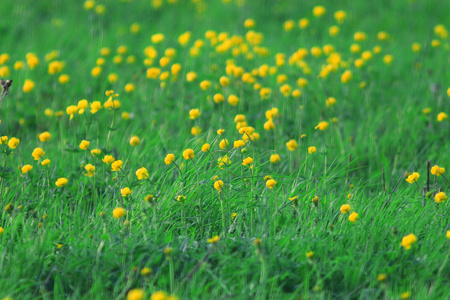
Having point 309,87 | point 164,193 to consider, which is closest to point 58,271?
point 164,193

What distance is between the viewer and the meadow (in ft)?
7.92

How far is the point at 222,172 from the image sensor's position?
3070 mm

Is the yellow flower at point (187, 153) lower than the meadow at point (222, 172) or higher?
higher

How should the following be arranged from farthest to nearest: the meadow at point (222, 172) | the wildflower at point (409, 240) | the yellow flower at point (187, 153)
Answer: the yellow flower at point (187, 153) → the meadow at point (222, 172) → the wildflower at point (409, 240)

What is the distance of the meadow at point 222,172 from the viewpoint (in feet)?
7.92

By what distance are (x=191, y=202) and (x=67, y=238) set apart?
70cm

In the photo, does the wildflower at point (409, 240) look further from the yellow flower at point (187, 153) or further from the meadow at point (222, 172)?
the yellow flower at point (187, 153)

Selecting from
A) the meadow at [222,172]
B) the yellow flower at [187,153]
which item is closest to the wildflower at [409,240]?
the meadow at [222,172]

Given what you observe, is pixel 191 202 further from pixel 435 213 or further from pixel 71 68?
pixel 71 68

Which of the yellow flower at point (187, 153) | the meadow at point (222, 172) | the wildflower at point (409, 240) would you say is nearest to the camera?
the wildflower at point (409, 240)

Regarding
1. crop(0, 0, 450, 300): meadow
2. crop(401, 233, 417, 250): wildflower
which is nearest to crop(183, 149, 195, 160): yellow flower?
crop(0, 0, 450, 300): meadow

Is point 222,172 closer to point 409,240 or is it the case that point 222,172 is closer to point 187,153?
point 187,153

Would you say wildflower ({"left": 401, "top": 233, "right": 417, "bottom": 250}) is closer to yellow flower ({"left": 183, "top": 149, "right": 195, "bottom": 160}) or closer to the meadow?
the meadow

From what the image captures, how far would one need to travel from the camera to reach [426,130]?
13.5 feet
